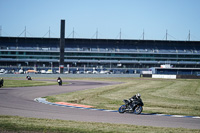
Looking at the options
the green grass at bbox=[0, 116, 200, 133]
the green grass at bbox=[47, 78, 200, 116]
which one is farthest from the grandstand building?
the green grass at bbox=[0, 116, 200, 133]

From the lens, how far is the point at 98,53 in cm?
Answer: 12462

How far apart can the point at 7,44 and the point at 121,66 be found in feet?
166

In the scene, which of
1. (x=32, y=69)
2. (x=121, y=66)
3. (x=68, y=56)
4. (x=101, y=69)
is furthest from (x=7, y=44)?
(x=121, y=66)

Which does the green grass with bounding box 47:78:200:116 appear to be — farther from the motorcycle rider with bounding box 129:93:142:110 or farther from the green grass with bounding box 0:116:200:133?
the green grass with bounding box 0:116:200:133

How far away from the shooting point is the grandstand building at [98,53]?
12138cm

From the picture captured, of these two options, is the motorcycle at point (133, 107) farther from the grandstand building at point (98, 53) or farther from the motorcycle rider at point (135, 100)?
the grandstand building at point (98, 53)

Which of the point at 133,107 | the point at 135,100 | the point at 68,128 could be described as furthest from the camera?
the point at 135,100

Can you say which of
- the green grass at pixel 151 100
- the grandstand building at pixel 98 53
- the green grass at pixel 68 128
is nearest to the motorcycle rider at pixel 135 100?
the green grass at pixel 151 100

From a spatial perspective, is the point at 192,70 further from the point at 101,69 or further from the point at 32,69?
the point at 32,69

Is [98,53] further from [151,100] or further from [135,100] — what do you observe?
[135,100]

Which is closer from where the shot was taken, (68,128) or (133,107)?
(68,128)

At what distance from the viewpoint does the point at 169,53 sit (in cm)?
12550

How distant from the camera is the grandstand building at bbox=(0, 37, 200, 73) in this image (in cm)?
12138

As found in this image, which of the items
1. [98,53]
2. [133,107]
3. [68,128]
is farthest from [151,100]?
[98,53]
